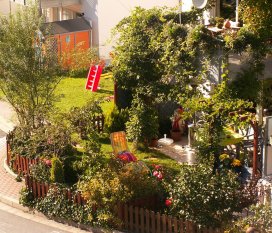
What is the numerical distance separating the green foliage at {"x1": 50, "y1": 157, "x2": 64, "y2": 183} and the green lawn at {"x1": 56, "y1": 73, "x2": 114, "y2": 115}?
7.87m

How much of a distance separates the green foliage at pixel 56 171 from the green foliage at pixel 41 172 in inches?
10.6

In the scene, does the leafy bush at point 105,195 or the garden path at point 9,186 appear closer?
the leafy bush at point 105,195

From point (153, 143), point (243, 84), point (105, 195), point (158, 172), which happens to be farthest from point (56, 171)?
point (243, 84)

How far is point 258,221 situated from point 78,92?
1508cm

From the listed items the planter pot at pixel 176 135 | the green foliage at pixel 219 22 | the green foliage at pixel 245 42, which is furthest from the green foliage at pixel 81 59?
the green foliage at pixel 245 42

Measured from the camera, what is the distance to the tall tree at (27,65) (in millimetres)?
19172

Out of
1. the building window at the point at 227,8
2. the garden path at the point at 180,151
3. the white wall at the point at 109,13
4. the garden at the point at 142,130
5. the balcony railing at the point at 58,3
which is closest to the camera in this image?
the garden at the point at 142,130

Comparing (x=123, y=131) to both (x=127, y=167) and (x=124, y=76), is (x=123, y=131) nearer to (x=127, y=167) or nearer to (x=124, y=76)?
(x=124, y=76)

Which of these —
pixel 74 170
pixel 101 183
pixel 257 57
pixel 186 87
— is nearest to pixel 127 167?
pixel 101 183

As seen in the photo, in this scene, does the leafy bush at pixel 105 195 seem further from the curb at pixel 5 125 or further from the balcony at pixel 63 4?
Result: the balcony at pixel 63 4

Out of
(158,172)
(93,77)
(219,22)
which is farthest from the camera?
(93,77)

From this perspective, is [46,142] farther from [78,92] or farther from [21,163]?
[78,92]

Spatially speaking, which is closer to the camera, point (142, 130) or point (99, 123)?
point (142, 130)

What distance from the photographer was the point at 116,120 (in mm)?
21797
